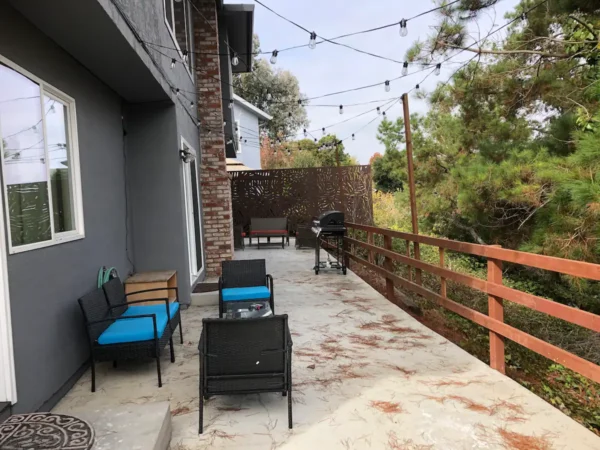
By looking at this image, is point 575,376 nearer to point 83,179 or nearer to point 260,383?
point 260,383

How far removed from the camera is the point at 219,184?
740 centimetres

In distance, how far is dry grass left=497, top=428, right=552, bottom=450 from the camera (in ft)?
7.49

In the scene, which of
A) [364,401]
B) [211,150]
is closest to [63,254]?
[364,401]

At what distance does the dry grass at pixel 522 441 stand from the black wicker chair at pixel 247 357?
3.91 feet

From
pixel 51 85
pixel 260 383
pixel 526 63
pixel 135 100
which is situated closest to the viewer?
pixel 260 383

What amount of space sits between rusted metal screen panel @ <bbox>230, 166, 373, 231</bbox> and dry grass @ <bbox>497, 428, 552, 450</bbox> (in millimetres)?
11136

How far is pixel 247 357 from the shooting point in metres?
2.67

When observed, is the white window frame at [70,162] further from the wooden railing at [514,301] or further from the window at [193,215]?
the wooden railing at [514,301]

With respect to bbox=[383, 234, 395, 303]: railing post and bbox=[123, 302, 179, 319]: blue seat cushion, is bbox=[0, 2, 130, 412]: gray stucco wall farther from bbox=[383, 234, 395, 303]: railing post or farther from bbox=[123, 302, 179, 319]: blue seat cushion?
bbox=[383, 234, 395, 303]: railing post

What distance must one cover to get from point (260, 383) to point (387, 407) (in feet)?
A: 2.65

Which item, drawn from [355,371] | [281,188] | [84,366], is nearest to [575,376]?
[355,371]

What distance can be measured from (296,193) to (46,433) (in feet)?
38.2

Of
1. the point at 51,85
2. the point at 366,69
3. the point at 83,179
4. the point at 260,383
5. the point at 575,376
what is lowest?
the point at 575,376

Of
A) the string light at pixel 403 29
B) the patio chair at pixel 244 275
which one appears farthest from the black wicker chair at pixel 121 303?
the string light at pixel 403 29
